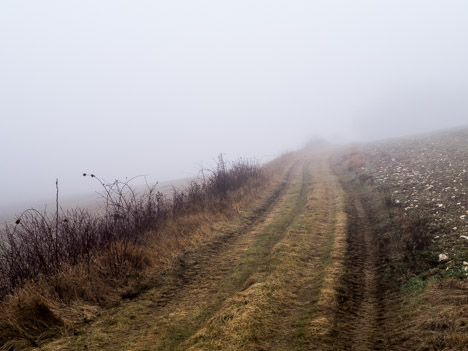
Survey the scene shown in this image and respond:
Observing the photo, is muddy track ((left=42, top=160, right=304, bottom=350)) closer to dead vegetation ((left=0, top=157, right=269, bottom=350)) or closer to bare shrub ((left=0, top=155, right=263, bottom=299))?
dead vegetation ((left=0, top=157, right=269, bottom=350))

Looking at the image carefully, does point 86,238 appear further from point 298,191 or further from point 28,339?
point 298,191

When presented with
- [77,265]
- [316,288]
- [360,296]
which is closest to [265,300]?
[316,288]

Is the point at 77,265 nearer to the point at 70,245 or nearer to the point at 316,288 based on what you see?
the point at 70,245

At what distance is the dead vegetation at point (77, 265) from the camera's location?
646 centimetres

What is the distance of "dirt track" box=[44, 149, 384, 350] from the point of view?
18.4ft

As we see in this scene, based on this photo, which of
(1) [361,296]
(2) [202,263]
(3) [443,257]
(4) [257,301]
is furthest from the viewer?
(2) [202,263]

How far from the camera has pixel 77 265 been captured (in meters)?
8.31

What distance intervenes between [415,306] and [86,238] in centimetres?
839

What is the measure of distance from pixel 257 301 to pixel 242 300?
12.8 inches

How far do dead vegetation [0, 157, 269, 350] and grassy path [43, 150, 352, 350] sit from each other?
1.81 feet

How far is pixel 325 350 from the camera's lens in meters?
5.12

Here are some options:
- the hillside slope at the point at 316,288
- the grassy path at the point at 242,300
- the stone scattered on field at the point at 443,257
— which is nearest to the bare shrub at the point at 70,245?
the hillside slope at the point at 316,288

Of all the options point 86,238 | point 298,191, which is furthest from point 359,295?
point 298,191

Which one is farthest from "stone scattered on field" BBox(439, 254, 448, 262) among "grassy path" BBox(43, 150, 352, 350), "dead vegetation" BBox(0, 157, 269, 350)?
"dead vegetation" BBox(0, 157, 269, 350)
